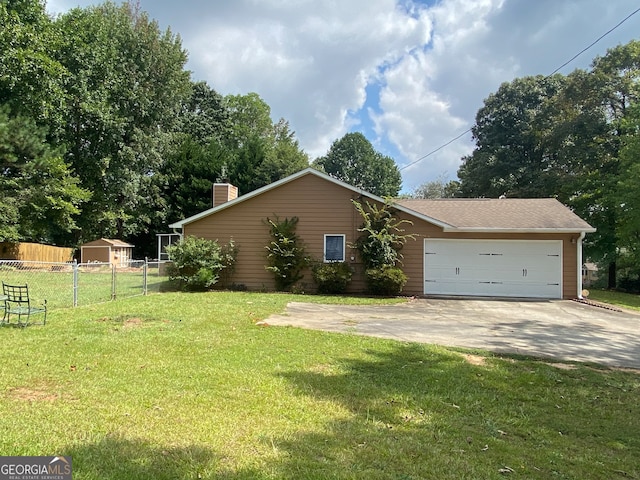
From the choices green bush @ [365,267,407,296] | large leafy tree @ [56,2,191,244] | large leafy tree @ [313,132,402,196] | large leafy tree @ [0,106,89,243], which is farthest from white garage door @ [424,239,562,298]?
large leafy tree @ [313,132,402,196]

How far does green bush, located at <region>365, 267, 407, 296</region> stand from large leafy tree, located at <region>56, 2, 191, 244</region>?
22137mm

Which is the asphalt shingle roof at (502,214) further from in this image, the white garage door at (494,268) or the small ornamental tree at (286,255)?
the small ornamental tree at (286,255)

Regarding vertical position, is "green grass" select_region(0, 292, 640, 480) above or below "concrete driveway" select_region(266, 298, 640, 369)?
above

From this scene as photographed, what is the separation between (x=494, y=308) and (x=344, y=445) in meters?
10.6

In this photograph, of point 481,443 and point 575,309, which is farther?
point 575,309

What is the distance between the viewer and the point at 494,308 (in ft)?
41.8

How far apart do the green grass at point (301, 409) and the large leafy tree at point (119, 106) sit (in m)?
25.2

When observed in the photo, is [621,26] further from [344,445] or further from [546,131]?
[546,131]

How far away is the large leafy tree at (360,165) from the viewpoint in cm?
4966

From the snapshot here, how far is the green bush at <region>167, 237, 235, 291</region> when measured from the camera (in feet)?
49.4

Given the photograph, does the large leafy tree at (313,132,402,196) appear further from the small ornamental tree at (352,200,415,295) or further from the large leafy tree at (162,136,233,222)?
the small ornamental tree at (352,200,415,295)

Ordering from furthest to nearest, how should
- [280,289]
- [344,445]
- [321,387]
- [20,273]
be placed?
[20,273], [280,289], [321,387], [344,445]

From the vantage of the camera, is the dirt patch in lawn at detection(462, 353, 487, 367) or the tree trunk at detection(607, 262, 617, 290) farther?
the tree trunk at detection(607, 262, 617, 290)

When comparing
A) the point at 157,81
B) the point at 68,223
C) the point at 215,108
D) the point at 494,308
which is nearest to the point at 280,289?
the point at 494,308
